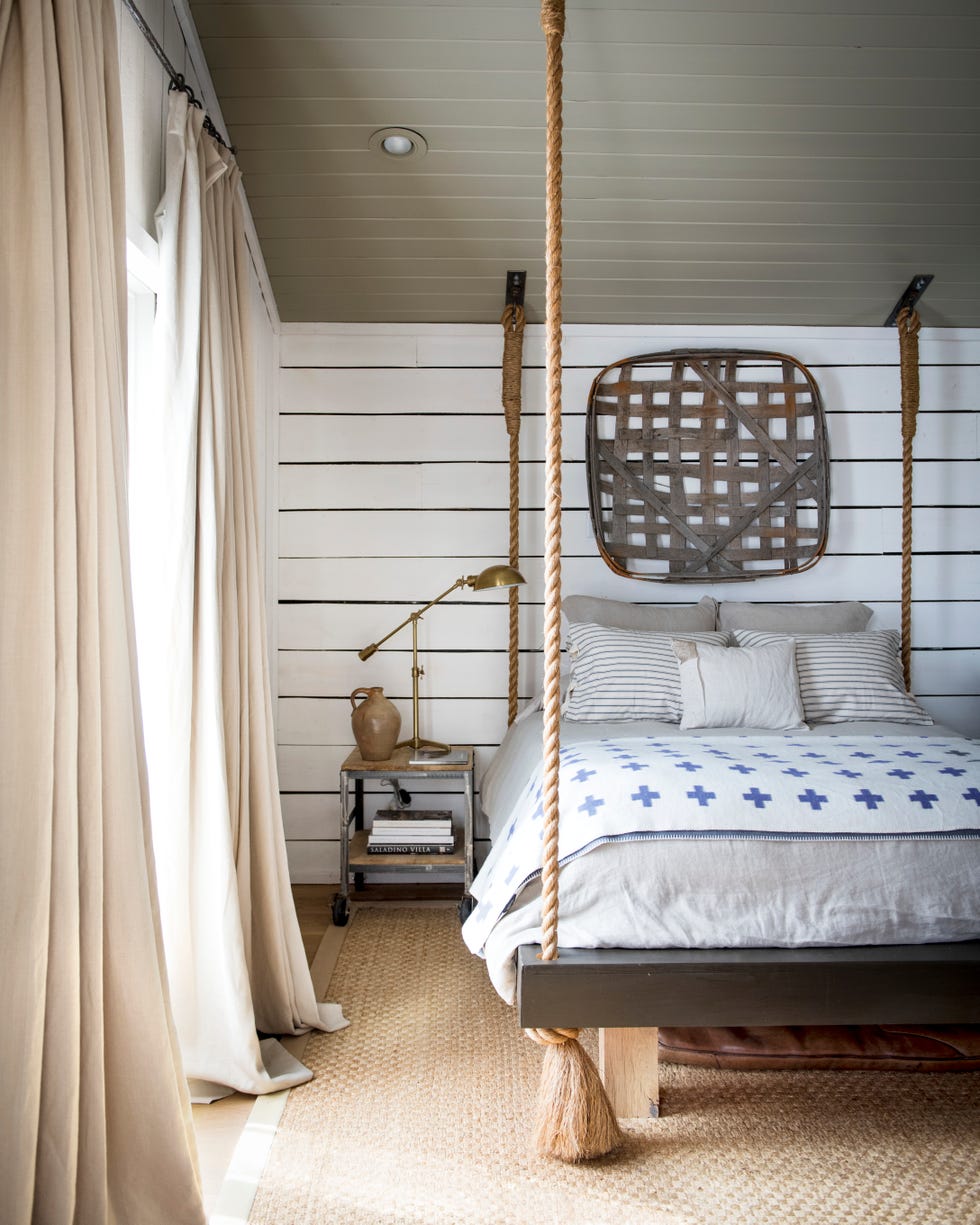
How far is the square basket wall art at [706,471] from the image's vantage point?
3445 mm

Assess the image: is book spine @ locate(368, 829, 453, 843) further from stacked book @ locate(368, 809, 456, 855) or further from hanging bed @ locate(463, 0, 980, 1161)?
hanging bed @ locate(463, 0, 980, 1161)

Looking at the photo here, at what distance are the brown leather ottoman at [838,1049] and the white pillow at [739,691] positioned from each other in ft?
3.00

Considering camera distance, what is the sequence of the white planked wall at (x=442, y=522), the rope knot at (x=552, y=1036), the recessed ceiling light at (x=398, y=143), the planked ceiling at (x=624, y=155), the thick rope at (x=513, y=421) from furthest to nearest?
1. the white planked wall at (x=442, y=522)
2. the thick rope at (x=513, y=421)
3. the recessed ceiling light at (x=398, y=143)
4. the planked ceiling at (x=624, y=155)
5. the rope knot at (x=552, y=1036)

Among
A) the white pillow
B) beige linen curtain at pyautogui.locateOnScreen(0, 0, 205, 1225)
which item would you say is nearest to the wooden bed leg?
beige linen curtain at pyautogui.locateOnScreen(0, 0, 205, 1225)

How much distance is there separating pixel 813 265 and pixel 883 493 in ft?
3.02

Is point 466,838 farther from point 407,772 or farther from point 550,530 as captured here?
point 550,530

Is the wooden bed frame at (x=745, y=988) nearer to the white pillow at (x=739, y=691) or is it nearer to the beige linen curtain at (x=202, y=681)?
the beige linen curtain at (x=202, y=681)

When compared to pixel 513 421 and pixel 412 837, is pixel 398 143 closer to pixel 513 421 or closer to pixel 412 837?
pixel 513 421

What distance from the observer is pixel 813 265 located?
3246mm

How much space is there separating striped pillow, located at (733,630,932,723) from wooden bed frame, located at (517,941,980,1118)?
1.23 m

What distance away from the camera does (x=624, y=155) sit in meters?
2.82

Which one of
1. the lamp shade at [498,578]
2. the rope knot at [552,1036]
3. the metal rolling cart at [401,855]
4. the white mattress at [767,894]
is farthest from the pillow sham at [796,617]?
the rope knot at [552,1036]

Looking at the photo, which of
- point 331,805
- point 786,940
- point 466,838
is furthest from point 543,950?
point 331,805

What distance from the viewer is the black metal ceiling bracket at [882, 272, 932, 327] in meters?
3.29
